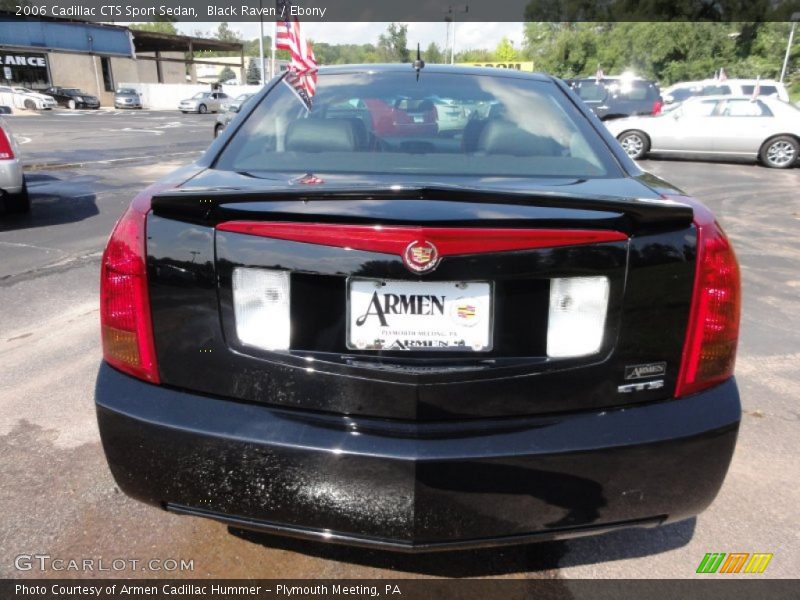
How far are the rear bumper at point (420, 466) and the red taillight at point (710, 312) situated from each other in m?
0.06

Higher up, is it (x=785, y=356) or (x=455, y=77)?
(x=455, y=77)

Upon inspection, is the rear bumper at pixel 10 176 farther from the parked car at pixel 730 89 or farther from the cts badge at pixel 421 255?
the parked car at pixel 730 89

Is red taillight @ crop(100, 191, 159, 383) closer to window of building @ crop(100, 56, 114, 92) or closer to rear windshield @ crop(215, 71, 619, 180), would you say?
rear windshield @ crop(215, 71, 619, 180)

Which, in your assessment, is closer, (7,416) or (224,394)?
(224,394)

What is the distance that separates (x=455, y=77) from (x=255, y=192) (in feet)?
5.30

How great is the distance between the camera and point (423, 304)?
1.62 m

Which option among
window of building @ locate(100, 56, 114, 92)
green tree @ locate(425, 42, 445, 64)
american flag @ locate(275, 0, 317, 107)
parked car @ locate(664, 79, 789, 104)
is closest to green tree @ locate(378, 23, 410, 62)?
green tree @ locate(425, 42, 445, 64)

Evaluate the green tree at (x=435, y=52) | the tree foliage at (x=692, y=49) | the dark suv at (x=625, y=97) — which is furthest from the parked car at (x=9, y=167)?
the green tree at (x=435, y=52)

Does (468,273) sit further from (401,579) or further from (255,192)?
(401,579)

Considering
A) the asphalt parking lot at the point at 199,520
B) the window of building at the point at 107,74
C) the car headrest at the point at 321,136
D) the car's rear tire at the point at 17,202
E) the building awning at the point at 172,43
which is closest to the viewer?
the asphalt parking lot at the point at 199,520

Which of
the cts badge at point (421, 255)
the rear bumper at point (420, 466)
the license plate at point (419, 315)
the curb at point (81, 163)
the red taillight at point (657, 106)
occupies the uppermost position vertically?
the cts badge at point (421, 255)

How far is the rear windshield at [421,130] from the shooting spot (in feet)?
7.31

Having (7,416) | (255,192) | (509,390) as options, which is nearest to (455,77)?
(255,192)

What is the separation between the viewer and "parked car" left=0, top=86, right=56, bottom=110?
38906mm
